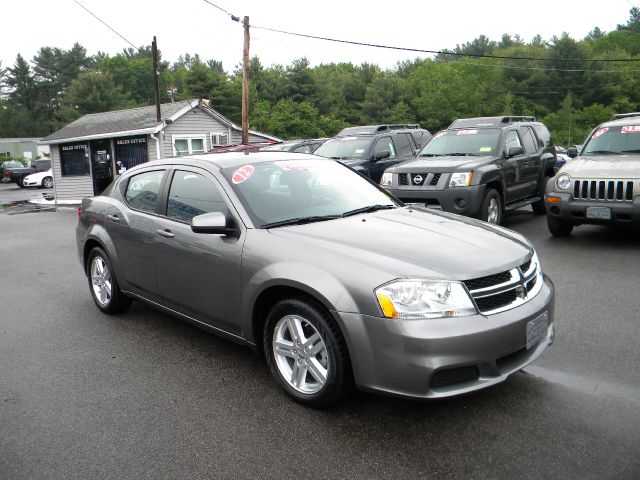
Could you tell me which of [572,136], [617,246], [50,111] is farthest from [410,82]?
[617,246]

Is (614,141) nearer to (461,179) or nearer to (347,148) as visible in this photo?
(461,179)

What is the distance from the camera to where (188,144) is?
75.9ft

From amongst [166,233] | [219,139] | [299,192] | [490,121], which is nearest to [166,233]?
[166,233]

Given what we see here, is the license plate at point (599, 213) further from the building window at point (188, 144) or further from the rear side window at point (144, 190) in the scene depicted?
the building window at point (188, 144)

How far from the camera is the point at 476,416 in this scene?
324 centimetres

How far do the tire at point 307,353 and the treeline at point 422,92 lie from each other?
49.1 m

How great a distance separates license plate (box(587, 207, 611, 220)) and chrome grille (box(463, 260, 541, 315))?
15.8 feet

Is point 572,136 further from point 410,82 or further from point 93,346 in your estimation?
point 93,346

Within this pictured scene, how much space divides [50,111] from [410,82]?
191 feet

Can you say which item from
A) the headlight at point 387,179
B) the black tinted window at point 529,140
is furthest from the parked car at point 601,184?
the headlight at point 387,179

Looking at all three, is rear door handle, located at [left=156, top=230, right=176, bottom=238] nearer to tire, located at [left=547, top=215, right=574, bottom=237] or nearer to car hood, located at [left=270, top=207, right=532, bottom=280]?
car hood, located at [left=270, top=207, right=532, bottom=280]

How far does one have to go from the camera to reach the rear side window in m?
4.69

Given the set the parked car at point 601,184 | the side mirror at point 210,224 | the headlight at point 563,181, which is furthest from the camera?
the headlight at point 563,181

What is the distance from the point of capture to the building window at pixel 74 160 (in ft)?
74.5
